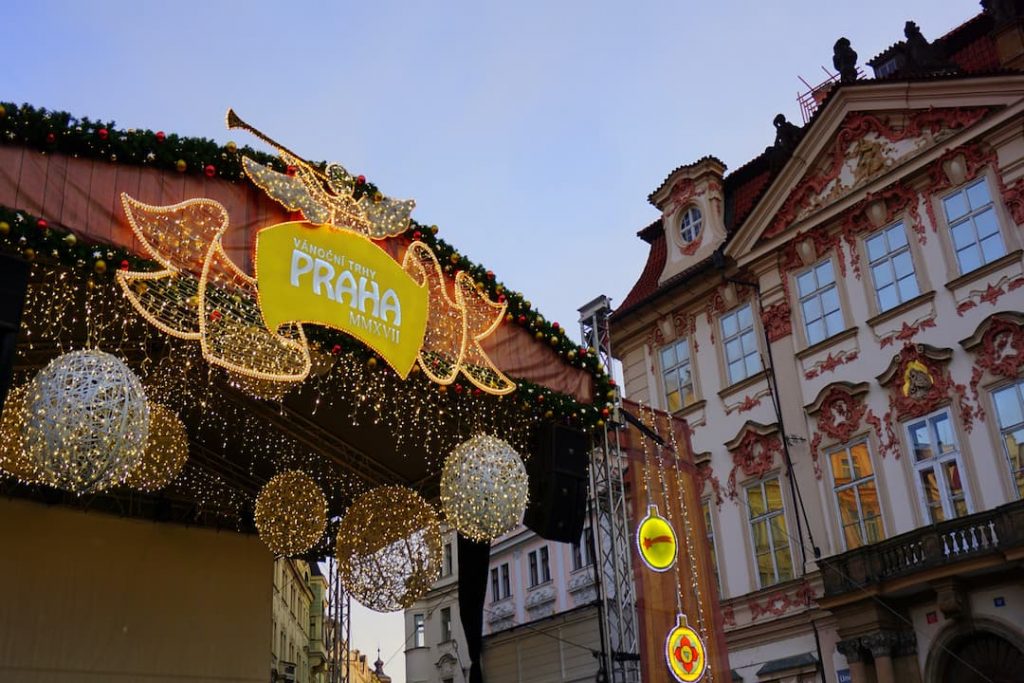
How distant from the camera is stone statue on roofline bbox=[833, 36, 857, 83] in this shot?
52.9 ft

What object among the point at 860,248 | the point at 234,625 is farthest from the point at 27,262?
the point at 860,248

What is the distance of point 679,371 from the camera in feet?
57.7

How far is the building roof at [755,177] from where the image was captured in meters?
14.7

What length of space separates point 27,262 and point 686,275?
40.9 ft

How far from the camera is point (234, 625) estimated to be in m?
14.3

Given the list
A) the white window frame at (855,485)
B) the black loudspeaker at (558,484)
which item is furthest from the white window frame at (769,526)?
the black loudspeaker at (558,484)

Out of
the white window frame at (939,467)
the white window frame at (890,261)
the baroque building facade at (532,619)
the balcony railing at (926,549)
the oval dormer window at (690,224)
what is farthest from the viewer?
the baroque building facade at (532,619)

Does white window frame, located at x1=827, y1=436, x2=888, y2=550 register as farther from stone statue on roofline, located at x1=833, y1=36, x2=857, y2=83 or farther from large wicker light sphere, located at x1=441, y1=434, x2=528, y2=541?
large wicker light sphere, located at x1=441, y1=434, x2=528, y2=541

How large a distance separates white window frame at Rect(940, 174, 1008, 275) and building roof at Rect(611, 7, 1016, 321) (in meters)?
1.50

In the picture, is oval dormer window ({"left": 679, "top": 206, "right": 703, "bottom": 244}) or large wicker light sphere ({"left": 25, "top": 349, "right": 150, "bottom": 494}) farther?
oval dormer window ({"left": 679, "top": 206, "right": 703, "bottom": 244})

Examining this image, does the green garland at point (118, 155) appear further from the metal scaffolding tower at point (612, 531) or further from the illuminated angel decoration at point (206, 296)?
the metal scaffolding tower at point (612, 531)

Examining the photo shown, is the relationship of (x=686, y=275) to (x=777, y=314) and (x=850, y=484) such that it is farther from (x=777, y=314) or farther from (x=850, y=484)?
(x=850, y=484)

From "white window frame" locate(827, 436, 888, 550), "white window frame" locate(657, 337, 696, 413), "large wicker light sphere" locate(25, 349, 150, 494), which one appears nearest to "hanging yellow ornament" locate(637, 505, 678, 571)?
"white window frame" locate(827, 436, 888, 550)

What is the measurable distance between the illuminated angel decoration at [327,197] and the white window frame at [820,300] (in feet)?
27.5
